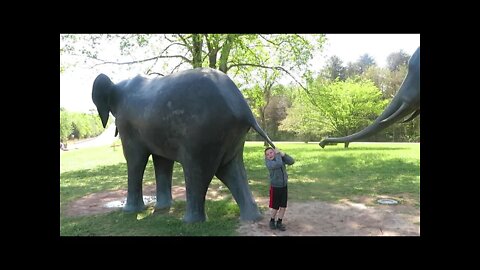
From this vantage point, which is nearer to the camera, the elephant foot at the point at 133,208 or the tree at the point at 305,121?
the elephant foot at the point at 133,208

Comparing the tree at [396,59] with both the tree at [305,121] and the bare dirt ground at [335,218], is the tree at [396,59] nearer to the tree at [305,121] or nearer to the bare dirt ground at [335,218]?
the tree at [305,121]

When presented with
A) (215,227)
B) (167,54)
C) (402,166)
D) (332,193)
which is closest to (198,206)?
(215,227)

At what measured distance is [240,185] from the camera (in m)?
6.28

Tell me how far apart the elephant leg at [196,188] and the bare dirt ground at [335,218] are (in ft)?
2.40

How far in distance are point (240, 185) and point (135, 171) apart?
1953 mm

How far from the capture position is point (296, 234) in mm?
5551

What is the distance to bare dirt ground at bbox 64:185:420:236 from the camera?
5652 millimetres

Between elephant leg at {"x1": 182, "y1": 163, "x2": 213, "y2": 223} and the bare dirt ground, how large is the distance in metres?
0.73

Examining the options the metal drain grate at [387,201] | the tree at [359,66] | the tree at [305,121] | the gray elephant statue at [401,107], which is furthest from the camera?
the tree at [359,66]

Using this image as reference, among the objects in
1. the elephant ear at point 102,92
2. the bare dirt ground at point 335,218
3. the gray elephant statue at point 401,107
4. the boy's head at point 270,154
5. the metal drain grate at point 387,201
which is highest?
the elephant ear at point 102,92

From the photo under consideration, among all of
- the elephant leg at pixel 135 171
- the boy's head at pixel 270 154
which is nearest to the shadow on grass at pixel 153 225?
the elephant leg at pixel 135 171

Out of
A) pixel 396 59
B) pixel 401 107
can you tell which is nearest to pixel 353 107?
pixel 396 59

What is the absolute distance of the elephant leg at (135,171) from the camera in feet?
21.7

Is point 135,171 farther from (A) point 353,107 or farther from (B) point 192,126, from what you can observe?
(A) point 353,107
